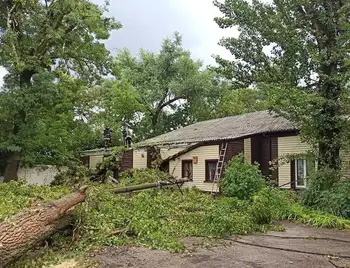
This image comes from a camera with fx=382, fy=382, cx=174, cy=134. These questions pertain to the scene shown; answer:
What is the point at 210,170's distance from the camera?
18.6 metres

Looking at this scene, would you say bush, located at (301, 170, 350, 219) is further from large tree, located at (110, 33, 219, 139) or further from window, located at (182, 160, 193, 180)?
large tree, located at (110, 33, 219, 139)

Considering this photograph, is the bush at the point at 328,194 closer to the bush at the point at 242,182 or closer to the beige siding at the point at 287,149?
the bush at the point at 242,182

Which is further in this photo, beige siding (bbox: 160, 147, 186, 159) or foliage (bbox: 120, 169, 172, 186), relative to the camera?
beige siding (bbox: 160, 147, 186, 159)

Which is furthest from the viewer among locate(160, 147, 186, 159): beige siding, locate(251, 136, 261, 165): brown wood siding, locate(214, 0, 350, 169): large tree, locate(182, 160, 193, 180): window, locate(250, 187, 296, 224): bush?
locate(160, 147, 186, 159): beige siding

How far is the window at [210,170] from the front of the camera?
60.4 ft

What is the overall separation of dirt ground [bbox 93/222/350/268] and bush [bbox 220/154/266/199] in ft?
13.7

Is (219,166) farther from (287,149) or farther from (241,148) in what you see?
(287,149)

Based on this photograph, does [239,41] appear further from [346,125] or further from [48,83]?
[48,83]

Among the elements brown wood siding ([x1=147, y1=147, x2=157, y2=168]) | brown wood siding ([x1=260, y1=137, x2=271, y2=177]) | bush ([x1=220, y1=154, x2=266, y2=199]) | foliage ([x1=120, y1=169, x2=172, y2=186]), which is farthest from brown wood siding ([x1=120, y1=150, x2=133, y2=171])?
bush ([x1=220, y1=154, x2=266, y2=199])

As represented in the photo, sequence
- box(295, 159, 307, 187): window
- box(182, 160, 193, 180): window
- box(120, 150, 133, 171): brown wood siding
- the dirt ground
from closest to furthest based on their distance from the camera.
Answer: the dirt ground, box(295, 159, 307, 187): window, box(182, 160, 193, 180): window, box(120, 150, 133, 171): brown wood siding

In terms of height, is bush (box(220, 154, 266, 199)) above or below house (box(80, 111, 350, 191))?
below

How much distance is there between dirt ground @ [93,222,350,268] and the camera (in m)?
5.88

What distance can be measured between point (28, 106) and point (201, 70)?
19705mm

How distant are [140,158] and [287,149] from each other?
418 inches
